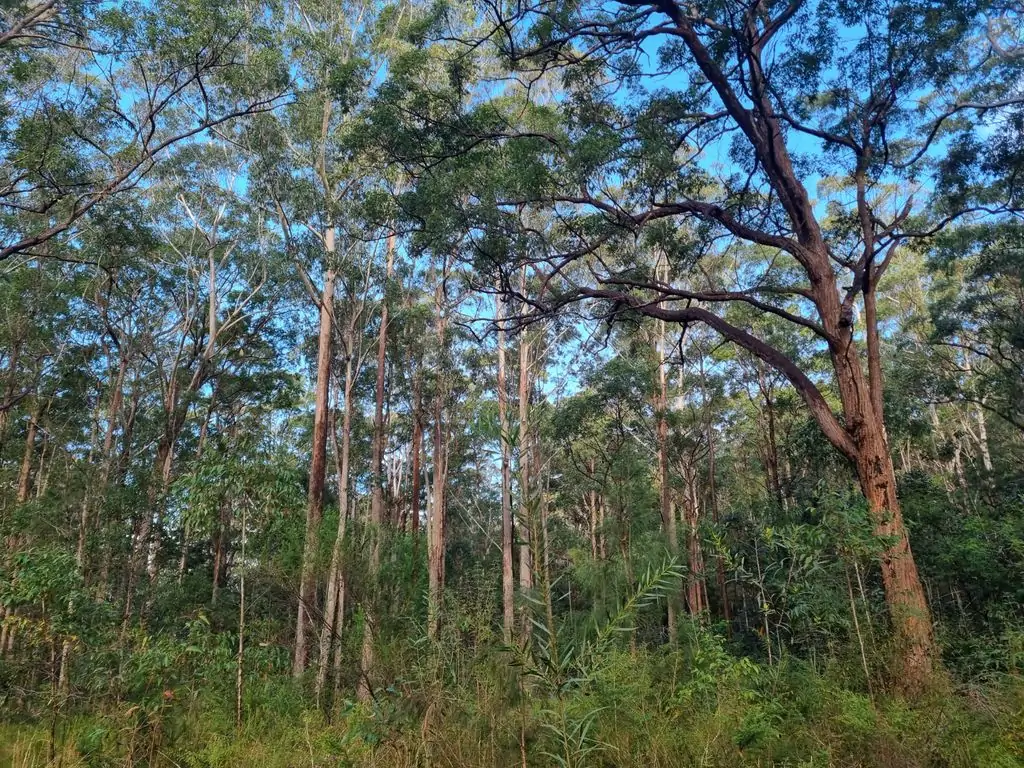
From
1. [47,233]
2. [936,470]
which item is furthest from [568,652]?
[936,470]

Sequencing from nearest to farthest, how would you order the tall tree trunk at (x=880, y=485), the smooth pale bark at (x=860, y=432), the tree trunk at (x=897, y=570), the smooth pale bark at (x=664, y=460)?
the tree trunk at (x=897, y=570) → the tall tree trunk at (x=880, y=485) → the smooth pale bark at (x=860, y=432) → the smooth pale bark at (x=664, y=460)

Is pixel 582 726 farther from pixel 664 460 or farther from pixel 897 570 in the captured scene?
pixel 664 460

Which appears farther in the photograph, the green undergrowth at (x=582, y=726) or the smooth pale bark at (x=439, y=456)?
the smooth pale bark at (x=439, y=456)

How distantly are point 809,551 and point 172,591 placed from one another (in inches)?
607

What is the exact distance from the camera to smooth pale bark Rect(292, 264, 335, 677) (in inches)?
322

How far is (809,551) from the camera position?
4.81 metres

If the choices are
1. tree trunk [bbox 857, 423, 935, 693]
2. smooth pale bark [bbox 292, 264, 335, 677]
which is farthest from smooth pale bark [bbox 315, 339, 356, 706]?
tree trunk [bbox 857, 423, 935, 693]

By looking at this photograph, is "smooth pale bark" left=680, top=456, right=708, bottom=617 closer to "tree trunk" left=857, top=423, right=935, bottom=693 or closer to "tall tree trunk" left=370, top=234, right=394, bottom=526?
"tree trunk" left=857, top=423, right=935, bottom=693

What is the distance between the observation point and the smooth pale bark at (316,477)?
8.18 m

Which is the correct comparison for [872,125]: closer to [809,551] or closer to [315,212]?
[809,551]

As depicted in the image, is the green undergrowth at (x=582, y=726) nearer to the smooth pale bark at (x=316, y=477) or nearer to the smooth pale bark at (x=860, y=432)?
the smooth pale bark at (x=860, y=432)

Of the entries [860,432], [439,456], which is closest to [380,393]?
[439,456]

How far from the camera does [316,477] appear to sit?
1182 centimetres

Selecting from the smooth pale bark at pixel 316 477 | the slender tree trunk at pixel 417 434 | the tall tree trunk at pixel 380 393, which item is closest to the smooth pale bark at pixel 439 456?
the slender tree trunk at pixel 417 434
